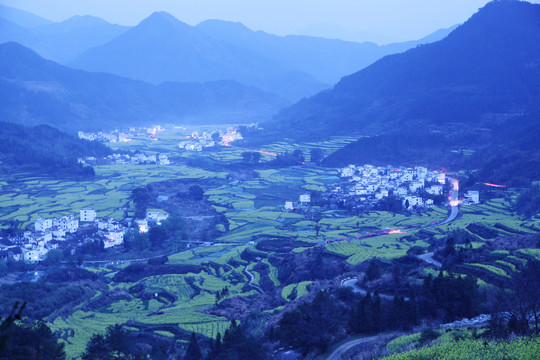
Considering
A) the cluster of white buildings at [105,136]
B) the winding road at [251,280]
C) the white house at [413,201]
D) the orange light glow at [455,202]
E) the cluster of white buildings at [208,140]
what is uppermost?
the cluster of white buildings at [105,136]

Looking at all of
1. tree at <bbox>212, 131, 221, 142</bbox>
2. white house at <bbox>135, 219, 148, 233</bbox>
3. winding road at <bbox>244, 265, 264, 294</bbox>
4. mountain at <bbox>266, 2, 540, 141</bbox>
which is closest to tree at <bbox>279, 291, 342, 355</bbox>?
winding road at <bbox>244, 265, 264, 294</bbox>

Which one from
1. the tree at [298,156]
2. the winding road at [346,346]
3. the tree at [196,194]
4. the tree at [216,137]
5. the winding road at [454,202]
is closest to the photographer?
the winding road at [346,346]

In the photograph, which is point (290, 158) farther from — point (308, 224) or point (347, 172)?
point (308, 224)

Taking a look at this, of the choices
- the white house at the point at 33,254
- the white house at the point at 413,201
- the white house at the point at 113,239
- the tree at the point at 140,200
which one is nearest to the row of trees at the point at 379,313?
the white house at the point at 33,254

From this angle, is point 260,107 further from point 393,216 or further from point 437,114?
point 393,216

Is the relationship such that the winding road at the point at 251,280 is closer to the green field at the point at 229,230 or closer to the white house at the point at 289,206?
the green field at the point at 229,230

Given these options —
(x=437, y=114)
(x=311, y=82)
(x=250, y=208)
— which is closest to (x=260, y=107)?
(x=311, y=82)
